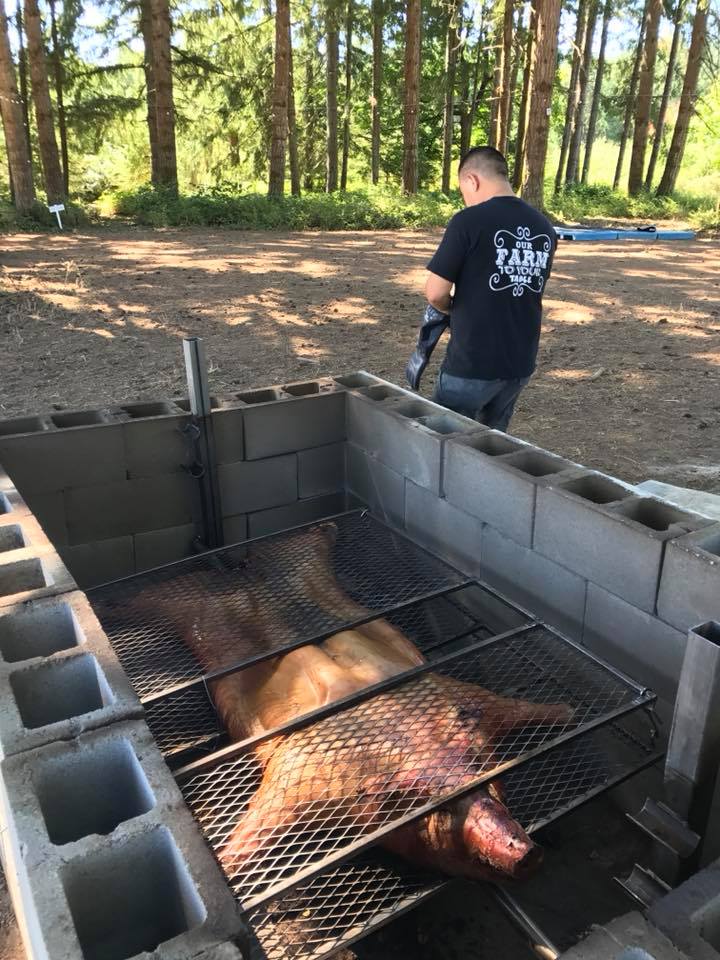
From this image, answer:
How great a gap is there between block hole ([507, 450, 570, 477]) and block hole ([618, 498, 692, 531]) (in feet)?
1.51

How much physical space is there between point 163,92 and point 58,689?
Answer: 20994 millimetres

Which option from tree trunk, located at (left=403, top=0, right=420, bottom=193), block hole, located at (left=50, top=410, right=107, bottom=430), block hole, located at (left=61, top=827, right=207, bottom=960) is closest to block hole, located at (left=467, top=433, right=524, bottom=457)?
block hole, located at (left=50, top=410, right=107, bottom=430)

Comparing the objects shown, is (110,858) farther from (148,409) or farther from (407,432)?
(148,409)

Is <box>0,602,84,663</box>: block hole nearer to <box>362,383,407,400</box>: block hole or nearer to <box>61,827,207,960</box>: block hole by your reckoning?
<box>61,827,207,960</box>: block hole

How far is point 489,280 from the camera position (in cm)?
416

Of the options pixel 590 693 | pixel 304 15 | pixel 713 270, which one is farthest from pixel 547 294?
pixel 304 15

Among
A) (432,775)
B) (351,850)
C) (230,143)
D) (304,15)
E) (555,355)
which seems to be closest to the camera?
(351,850)

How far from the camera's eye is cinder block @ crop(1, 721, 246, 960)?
4.92ft

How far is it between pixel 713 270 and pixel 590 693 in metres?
14.0

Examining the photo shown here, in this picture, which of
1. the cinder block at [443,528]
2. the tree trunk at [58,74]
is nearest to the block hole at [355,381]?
the cinder block at [443,528]

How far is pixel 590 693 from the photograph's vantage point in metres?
2.94

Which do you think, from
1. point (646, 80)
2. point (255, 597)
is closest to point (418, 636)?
point (255, 597)

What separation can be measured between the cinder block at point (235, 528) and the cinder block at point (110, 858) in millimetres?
2515

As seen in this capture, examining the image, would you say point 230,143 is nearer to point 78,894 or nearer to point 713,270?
point 713,270
